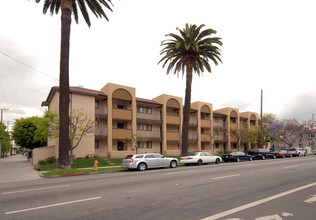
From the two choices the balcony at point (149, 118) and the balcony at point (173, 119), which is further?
the balcony at point (173, 119)

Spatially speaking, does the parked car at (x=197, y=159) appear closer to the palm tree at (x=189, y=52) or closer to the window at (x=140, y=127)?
the palm tree at (x=189, y=52)

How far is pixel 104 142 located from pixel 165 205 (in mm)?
23643

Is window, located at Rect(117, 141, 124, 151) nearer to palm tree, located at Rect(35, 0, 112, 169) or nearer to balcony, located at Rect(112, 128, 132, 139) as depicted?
balcony, located at Rect(112, 128, 132, 139)

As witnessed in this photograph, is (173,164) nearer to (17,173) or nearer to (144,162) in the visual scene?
(144,162)

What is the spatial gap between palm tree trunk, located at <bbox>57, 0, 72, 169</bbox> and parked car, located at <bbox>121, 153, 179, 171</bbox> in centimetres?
455

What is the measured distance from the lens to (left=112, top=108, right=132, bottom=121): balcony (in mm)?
28578

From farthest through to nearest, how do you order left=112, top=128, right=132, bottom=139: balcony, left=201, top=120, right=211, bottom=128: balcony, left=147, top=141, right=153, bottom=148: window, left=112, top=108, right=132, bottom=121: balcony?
left=201, top=120, right=211, bottom=128: balcony, left=147, top=141, right=153, bottom=148: window, left=112, top=108, right=132, bottom=121: balcony, left=112, top=128, right=132, bottom=139: balcony

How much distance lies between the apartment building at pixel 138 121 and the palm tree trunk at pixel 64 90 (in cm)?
627

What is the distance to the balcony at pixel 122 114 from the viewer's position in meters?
28.6

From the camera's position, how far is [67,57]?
59.1 feet

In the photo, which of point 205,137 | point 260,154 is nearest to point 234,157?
point 260,154

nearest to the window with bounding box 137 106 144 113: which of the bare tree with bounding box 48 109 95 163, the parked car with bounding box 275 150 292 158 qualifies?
the bare tree with bounding box 48 109 95 163

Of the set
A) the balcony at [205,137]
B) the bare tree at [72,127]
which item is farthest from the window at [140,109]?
the balcony at [205,137]

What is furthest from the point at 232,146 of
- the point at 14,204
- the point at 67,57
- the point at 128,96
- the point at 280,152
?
the point at 14,204
